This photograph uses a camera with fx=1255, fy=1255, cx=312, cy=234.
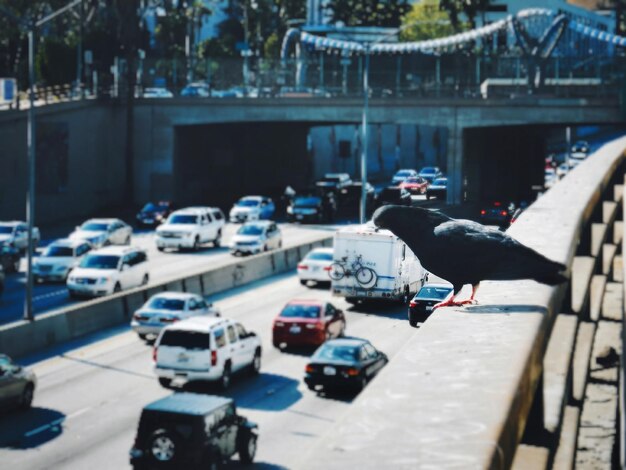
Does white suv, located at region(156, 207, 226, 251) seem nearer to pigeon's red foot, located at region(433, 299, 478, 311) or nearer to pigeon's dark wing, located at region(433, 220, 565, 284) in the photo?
pigeon's red foot, located at region(433, 299, 478, 311)

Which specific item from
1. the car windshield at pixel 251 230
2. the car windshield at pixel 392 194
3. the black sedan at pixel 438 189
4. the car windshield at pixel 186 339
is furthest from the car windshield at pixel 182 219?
the car windshield at pixel 392 194

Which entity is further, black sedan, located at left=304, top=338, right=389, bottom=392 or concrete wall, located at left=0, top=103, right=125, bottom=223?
concrete wall, located at left=0, top=103, right=125, bottom=223

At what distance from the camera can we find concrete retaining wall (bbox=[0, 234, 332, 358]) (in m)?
37.8

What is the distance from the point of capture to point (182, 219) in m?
65.2

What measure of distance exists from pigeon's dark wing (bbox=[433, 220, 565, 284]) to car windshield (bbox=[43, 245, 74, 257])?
159ft

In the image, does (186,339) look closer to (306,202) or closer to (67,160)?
(306,202)

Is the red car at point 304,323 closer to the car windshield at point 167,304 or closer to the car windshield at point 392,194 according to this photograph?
the car windshield at point 167,304

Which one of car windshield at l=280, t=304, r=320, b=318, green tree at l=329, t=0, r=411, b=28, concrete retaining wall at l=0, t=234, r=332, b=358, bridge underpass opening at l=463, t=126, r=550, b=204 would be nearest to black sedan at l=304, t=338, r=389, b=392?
car windshield at l=280, t=304, r=320, b=318

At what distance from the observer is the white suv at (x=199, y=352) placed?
32781 mm

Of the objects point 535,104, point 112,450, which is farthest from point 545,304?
point 535,104

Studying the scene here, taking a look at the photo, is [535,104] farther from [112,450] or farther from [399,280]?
[399,280]

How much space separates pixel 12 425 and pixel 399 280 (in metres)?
22.9

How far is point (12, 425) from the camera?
29.3 metres

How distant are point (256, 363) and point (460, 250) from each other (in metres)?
28.6
